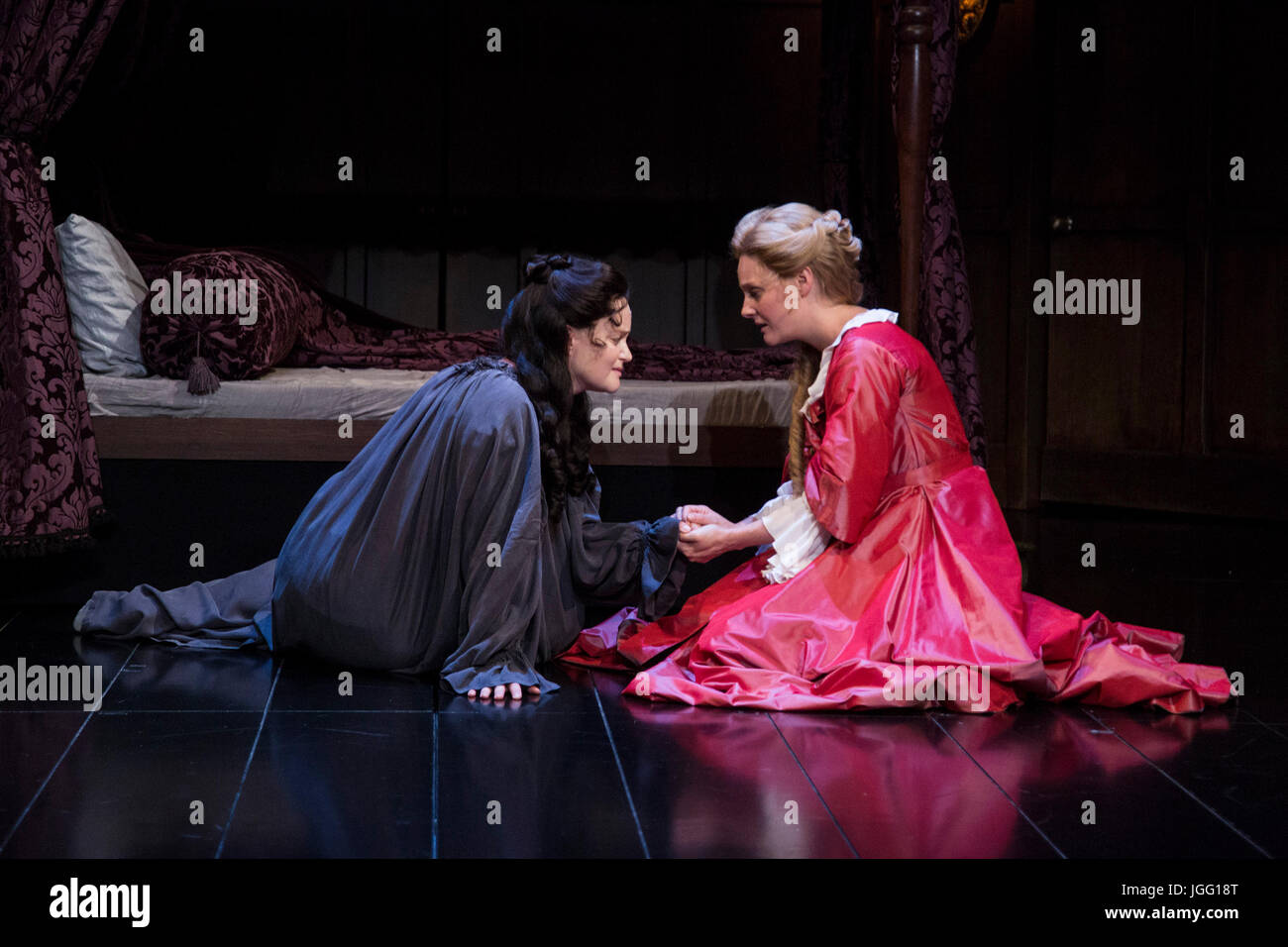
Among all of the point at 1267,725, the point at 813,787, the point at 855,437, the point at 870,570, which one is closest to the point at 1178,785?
the point at 1267,725

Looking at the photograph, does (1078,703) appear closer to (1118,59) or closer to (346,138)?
(1118,59)

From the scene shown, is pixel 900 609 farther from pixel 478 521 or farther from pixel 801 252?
pixel 478 521

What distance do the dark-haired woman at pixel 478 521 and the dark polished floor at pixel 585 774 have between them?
99 mm

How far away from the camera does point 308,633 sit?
3242 millimetres

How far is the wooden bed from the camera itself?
3.69 m

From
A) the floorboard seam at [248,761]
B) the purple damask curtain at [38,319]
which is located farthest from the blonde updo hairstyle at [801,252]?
the purple damask curtain at [38,319]

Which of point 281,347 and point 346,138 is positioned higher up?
point 346,138

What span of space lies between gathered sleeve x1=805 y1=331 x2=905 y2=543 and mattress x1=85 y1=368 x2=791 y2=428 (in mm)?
939

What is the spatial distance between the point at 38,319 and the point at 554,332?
141 cm

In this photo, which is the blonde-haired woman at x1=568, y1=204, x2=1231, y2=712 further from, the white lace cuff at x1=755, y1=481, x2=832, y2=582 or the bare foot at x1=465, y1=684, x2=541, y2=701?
the bare foot at x1=465, y1=684, x2=541, y2=701

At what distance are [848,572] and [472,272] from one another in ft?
11.0

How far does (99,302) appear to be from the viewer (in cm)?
A: 397
